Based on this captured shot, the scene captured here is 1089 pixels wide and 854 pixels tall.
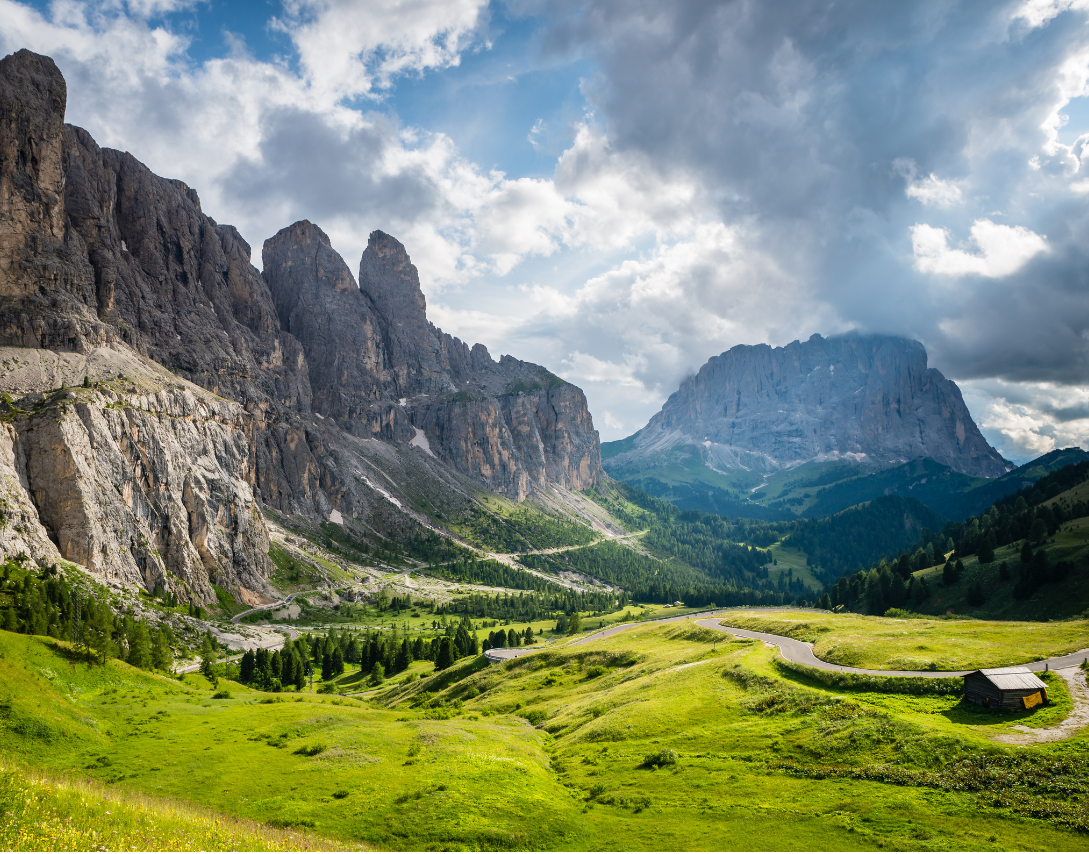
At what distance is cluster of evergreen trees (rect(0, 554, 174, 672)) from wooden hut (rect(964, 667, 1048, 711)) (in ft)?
246

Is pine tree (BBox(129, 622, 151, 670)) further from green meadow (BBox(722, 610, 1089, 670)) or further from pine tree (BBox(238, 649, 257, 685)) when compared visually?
green meadow (BBox(722, 610, 1089, 670))

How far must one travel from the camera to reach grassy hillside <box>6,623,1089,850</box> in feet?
86.4

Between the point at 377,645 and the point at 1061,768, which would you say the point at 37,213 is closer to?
the point at 377,645

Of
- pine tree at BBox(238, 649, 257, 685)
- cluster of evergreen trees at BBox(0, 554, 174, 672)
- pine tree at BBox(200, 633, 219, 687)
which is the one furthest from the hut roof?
pine tree at BBox(238, 649, 257, 685)

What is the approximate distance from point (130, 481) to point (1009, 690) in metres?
175

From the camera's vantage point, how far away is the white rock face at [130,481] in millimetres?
122812

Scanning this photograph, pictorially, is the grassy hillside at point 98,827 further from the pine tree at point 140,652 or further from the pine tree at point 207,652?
the pine tree at point 207,652

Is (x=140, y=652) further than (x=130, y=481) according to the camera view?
No

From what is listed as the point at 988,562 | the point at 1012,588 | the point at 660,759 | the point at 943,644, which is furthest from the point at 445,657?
the point at 988,562

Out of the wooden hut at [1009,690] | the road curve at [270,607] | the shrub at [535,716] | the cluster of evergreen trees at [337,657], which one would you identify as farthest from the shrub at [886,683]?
the road curve at [270,607]

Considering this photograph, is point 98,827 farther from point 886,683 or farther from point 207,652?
point 207,652

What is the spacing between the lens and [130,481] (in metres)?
145

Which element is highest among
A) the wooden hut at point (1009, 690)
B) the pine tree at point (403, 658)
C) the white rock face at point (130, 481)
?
the white rock face at point (130, 481)

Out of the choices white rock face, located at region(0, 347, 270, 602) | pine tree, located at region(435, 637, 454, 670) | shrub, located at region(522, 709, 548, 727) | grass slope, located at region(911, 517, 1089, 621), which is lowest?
pine tree, located at region(435, 637, 454, 670)
